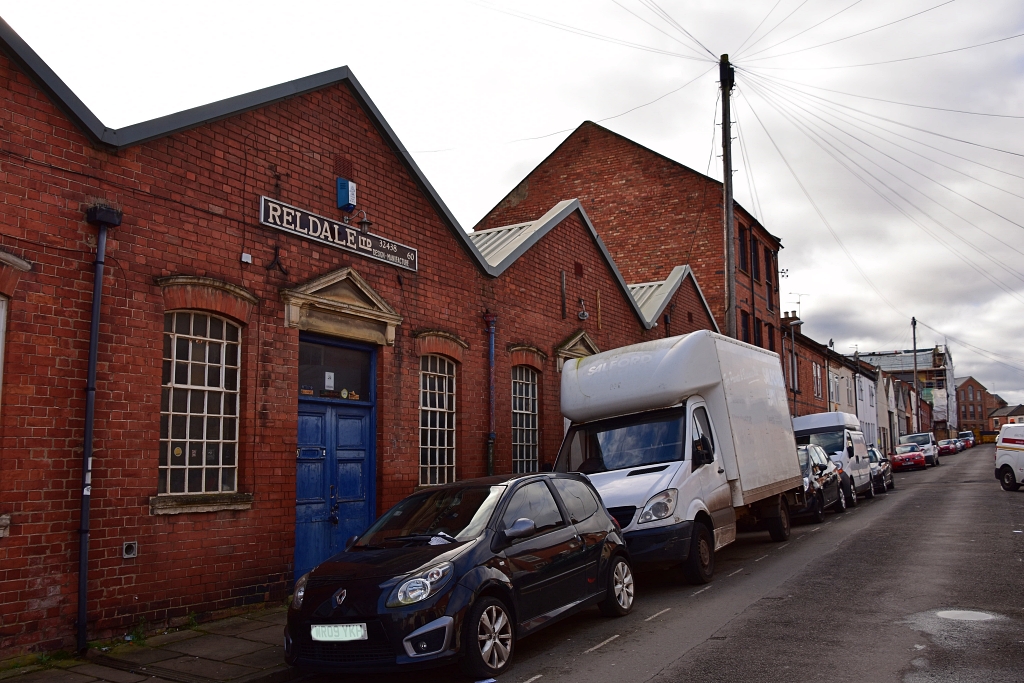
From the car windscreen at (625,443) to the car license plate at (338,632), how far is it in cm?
540

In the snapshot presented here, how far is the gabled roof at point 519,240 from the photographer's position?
569 inches

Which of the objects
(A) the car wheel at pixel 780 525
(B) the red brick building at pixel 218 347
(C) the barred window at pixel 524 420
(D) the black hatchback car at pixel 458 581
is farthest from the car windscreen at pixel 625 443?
(A) the car wheel at pixel 780 525

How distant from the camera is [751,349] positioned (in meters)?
13.4

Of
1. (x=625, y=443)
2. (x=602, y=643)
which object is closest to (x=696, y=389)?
(x=625, y=443)

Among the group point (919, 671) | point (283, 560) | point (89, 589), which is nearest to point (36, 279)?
point (89, 589)

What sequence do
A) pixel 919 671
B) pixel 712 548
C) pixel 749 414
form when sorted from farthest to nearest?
pixel 749 414
pixel 712 548
pixel 919 671

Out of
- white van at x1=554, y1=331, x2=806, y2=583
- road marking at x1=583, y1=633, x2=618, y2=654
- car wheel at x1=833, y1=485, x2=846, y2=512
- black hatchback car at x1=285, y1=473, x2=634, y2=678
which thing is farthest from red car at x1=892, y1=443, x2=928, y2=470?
road marking at x1=583, y1=633, x2=618, y2=654

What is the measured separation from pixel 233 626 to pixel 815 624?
18.6 ft

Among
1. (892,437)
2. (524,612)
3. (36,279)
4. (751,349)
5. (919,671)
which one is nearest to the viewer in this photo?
(919,671)

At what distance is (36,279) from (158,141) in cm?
204

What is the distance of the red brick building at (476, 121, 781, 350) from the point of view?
2773cm

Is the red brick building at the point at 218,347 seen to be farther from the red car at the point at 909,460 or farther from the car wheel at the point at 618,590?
the red car at the point at 909,460

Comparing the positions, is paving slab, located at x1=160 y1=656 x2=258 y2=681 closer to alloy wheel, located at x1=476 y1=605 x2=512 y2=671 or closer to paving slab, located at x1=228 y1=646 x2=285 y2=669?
paving slab, located at x1=228 y1=646 x2=285 y2=669

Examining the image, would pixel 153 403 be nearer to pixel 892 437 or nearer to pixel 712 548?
pixel 712 548
